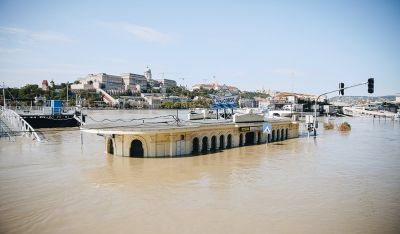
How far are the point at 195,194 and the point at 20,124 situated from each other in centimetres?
3794

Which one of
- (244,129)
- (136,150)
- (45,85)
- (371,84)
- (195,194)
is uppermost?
(45,85)

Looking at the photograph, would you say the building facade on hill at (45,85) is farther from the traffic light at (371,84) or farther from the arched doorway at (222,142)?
the traffic light at (371,84)

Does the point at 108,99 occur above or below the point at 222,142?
above

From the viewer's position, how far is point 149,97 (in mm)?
180750

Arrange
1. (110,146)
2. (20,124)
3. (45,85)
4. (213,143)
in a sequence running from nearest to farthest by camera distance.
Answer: (110,146) → (213,143) → (20,124) → (45,85)

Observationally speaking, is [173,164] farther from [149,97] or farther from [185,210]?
[149,97]

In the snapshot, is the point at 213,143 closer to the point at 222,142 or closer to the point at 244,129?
the point at 222,142

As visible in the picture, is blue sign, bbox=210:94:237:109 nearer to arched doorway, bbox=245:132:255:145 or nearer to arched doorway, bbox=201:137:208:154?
arched doorway, bbox=245:132:255:145

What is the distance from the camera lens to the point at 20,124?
46.8 m

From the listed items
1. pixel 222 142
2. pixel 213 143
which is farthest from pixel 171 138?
pixel 222 142

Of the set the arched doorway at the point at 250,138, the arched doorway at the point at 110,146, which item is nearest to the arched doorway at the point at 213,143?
the arched doorway at the point at 250,138

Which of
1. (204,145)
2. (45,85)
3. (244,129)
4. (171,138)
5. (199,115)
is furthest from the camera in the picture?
(45,85)

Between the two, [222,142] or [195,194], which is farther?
→ [222,142]

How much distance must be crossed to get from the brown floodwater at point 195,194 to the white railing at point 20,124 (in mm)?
10816
